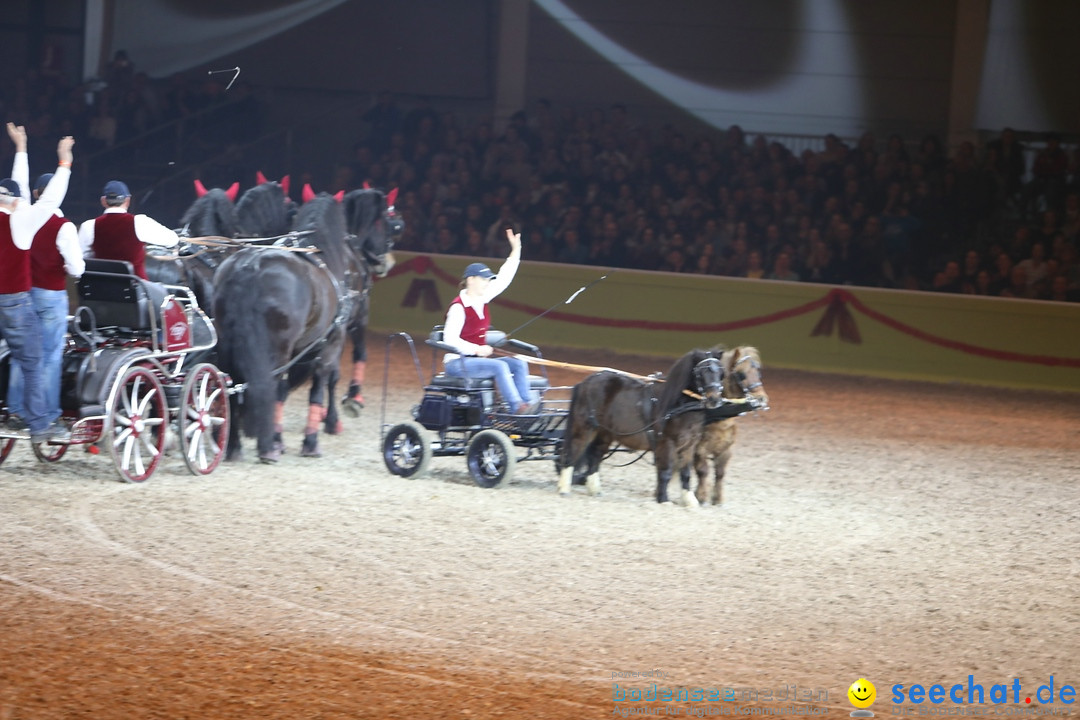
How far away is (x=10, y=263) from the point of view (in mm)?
7691

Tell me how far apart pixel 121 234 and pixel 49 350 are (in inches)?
35.7

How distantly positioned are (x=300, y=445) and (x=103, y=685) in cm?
531

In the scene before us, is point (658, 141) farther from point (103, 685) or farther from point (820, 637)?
point (103, 685)

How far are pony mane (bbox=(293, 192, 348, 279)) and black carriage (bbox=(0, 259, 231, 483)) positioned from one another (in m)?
1.38

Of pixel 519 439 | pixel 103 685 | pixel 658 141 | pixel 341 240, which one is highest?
pixel 658 141

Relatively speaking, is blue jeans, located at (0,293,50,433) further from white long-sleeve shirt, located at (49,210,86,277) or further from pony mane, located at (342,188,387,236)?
pony mane, located at (342,188,387,236)

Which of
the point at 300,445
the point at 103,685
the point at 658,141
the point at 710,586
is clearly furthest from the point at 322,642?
the point at 658,141

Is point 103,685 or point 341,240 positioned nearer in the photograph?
point 103,685

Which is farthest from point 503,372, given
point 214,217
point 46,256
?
point 214,217

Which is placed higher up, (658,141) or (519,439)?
(658,141)

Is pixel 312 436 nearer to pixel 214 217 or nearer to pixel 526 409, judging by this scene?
pixel 526 409

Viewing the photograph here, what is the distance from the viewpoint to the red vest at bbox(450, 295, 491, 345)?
29.6ft

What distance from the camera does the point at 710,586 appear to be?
21.7 ft

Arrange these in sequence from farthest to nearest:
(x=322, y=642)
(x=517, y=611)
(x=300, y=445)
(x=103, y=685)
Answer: (x=300, y=445) < (x=517, y=611) < (x=322, y=642) < (x=103, y=685)
